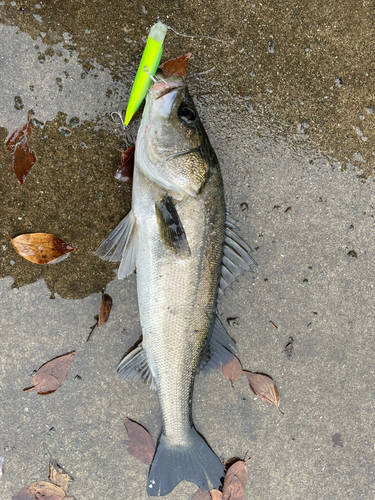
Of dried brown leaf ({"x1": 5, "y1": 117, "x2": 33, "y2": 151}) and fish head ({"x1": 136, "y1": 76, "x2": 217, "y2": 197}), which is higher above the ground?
fish head ({"x1": 136, "y1": 76, "x2": 217, "y2": 197})

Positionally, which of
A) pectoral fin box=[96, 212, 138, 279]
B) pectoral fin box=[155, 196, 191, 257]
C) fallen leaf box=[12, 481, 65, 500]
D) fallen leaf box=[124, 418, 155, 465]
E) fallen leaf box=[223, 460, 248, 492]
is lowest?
fallen leaf box=[12, 481, 65, 500]

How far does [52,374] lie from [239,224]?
2.08m

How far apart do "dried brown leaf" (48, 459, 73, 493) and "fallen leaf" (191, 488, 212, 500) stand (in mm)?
1125

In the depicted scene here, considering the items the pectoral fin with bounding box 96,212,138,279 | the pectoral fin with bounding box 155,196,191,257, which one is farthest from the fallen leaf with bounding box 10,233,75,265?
the pectoral fin with bounding box 155,196,191,257

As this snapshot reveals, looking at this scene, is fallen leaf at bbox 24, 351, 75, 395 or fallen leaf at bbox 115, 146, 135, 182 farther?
fallen leaf at bbox 24, 351, 75, 395

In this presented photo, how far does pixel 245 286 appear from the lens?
2793mm

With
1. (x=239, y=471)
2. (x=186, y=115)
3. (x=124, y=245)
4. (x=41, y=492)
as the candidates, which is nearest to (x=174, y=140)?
(x=186, y=115)

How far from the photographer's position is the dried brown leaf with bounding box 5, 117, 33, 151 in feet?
8.17

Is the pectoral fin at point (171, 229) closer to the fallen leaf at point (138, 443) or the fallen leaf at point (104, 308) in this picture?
the fallen leaf at point (104, 308)

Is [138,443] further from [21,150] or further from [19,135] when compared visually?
[19,135]

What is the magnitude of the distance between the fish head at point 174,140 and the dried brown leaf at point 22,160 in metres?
1.05

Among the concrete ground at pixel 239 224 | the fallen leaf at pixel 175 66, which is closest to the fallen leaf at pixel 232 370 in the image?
the concrete ground at pixel 239 224

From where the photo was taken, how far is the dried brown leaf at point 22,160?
2500 millimetres

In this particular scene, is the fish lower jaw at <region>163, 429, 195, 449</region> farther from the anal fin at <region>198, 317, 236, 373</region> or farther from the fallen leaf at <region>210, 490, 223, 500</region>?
the fallen leaf at <region>210, 490, 223, 500</region>
